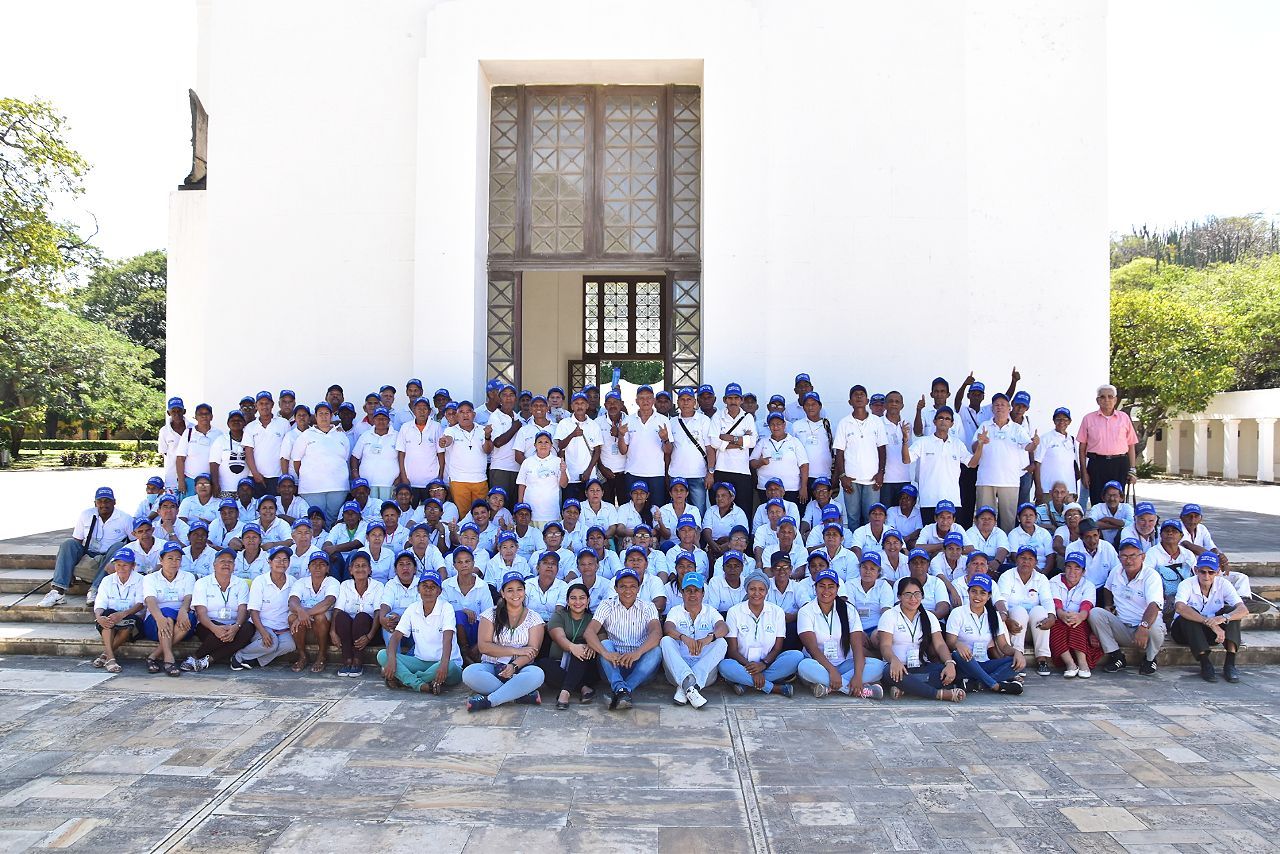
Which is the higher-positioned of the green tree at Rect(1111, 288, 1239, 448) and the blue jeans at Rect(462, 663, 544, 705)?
the green tree at Rect(1111, 288, 1239, 448)

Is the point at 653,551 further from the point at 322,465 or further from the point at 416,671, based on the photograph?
the point at 322,465

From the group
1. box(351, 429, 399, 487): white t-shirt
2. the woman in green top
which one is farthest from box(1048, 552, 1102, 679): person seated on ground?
box(351, 429, 399, 487): white t-shirt

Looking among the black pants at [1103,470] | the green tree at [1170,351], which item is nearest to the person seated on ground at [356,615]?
the black pants at [1103,470]

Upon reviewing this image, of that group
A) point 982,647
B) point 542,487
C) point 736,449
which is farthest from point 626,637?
point 982,647

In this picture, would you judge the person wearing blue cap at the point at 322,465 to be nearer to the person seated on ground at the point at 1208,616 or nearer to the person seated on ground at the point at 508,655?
the person seated on ground at the point at 508,655

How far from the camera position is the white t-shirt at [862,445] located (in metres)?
8.37

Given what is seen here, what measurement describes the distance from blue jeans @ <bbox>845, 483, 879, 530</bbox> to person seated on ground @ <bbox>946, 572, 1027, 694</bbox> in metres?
1.72

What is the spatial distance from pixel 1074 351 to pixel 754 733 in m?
7.01

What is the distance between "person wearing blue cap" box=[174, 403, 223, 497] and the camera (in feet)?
29.2

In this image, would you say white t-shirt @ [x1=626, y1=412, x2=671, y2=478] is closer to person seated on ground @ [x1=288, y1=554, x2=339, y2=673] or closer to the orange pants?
the orange pants

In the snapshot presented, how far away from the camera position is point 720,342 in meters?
9.93

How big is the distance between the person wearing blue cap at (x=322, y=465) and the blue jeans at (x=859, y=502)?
4744mm

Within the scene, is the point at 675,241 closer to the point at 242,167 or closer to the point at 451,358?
the point at 451,358

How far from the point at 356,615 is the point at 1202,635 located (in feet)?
21.5
